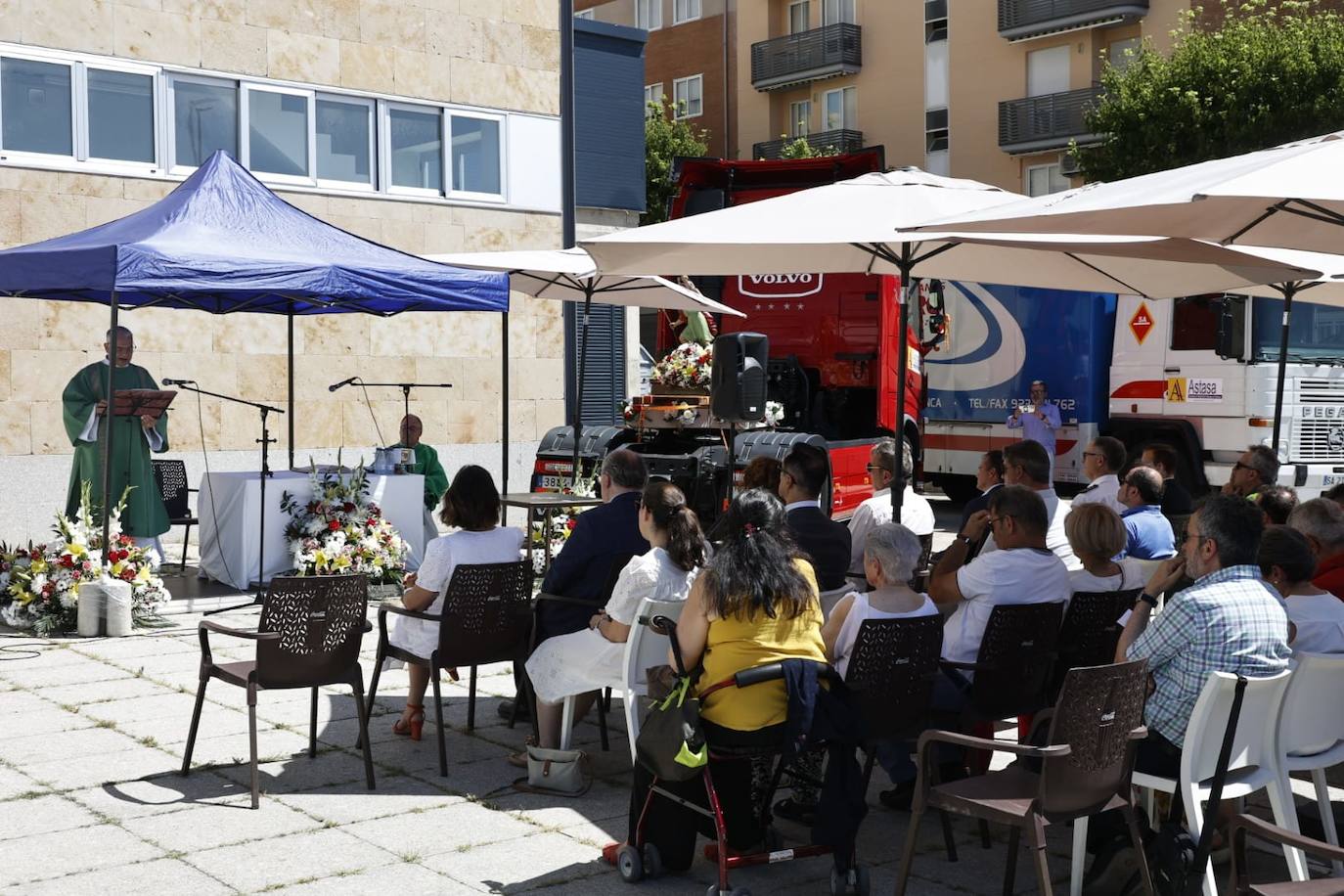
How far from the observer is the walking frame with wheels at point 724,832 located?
453cm

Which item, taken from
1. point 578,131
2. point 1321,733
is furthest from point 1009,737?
point 578,131

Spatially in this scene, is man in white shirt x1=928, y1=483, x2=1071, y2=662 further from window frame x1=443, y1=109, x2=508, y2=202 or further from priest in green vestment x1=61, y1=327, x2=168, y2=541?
window frame x1=443, y1=109, x2=508, y2=202

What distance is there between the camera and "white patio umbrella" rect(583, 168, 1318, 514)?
6.16 m

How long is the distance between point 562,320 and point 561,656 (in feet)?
35.5

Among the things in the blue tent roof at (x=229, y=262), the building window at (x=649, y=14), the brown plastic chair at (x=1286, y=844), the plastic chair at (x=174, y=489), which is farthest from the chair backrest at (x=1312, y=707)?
the building window at (x=649, y=14)

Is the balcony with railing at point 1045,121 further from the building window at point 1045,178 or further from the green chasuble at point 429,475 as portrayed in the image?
the green chasuble at point 429,475

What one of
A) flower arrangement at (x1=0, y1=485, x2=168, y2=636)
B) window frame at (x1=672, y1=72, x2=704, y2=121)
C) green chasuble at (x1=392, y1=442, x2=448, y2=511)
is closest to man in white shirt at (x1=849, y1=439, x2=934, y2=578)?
green chasuble at (x1=392, y1=442, x2=448, y2=511)

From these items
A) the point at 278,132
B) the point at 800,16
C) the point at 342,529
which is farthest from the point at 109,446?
the point at 800,16

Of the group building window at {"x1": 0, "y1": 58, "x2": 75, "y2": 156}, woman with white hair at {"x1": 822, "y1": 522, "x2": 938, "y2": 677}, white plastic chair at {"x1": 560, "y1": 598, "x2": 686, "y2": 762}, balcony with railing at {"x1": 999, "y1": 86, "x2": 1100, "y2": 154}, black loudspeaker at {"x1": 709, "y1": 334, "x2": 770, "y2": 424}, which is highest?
balcony with railing at {"x1": 999, "y1": 86, "x2": 1100, "y2": 154}

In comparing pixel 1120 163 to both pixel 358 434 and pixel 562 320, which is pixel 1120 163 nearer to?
pixel 562 320

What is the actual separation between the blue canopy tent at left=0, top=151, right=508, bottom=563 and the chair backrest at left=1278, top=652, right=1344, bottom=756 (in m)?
6.43

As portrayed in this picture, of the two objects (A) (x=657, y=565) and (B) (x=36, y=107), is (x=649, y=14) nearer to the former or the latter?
(B) (x=36, y=107)

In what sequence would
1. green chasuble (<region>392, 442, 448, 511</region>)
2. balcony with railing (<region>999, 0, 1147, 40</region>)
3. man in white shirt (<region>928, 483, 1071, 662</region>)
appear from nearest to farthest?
1. man in white shirt (<region>928, 483, 1071, 662</region>)
2. green chasuble (<region>392, 442, 448, 511</region>)
3. balcony with railing (<region>999, 0, 1147, 40</region>)

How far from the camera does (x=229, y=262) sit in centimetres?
885
